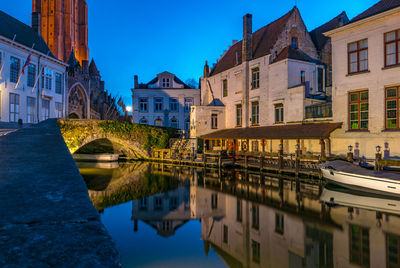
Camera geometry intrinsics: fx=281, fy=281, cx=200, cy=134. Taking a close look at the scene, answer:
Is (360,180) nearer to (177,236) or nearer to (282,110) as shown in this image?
(177,236)

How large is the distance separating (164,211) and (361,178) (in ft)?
32.3

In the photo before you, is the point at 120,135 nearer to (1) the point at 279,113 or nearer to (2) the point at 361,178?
(1) the point at 279,113

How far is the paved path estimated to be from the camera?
135 cm

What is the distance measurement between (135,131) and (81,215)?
106 feet

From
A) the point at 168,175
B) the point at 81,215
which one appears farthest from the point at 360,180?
the point at 81,215

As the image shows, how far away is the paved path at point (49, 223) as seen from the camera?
135 centimetres

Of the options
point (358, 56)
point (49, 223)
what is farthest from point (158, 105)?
point (49, 223)

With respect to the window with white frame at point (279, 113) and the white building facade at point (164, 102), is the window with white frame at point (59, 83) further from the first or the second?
the window with white frame at point (279, 113)

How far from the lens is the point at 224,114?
107 feet

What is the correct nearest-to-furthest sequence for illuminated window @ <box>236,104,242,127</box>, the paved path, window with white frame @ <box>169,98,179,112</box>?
the paved path, illuminated window @ <box>236,104,242,127</box>, window with white frame @ <box>169,98,179,112</box>

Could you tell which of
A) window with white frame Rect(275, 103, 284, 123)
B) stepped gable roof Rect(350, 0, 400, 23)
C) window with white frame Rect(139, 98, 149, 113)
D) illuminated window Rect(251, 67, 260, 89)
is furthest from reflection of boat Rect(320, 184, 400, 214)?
window with white frame Rect(139, 98, 149, 113)

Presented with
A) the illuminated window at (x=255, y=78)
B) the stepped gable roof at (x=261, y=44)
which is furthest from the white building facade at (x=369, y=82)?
the illuminated window at (x=255, y=78)

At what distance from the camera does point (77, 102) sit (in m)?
37.2

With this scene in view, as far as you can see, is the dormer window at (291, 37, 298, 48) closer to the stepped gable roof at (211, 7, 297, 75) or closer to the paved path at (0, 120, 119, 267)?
the stepped gable roof at (211, 7, 297, 75)
